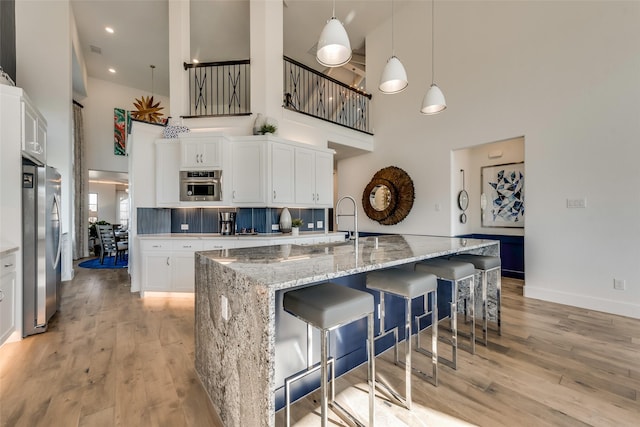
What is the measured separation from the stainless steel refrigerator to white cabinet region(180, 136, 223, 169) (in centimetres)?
155

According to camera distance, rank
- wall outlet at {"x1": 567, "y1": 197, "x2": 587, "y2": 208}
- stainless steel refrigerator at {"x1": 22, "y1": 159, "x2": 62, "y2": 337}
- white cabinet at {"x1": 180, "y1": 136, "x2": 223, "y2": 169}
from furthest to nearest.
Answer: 1. white cabinet at {"x1": 180, "y1": 136, "x2": 223, "y2": 169}
2. wall outlet at {"x1": 567, "y1": 197, "x2": 587, "y2": 208}
3. stainless steel refrigerator at {"x1": 22, "y1": 159, "x2": 62, "y2": 337}

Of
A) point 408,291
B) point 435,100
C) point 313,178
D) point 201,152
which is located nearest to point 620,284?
point 435,100

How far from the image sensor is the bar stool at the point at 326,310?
1.29 metres

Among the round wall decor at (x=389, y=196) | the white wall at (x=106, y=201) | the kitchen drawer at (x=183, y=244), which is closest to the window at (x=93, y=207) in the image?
the white wall at (x=106, y=201)

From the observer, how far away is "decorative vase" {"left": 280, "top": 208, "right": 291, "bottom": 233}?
4.55 metres

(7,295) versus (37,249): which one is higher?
(37,249)

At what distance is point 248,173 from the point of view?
4.27m

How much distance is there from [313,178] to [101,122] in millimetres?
6968

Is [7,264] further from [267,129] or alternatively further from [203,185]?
[267,129]

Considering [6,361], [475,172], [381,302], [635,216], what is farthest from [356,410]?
[475,172]

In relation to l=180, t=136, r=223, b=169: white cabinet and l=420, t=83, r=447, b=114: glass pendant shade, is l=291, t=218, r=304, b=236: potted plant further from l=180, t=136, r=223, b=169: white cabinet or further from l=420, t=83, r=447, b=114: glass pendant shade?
l=420, t=83, r=447, b=114: glass pendant shade

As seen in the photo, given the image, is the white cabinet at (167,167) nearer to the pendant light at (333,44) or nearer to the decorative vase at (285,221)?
the decorative vase at (285,221)

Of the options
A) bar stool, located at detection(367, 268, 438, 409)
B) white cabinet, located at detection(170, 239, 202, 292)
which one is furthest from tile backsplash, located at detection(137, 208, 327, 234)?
bar stool, located at detection(367, 268, 438, 409)

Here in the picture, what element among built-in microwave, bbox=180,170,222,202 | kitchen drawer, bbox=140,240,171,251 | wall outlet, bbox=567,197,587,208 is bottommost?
kitchen drawer, bbox=140,240,171,251
